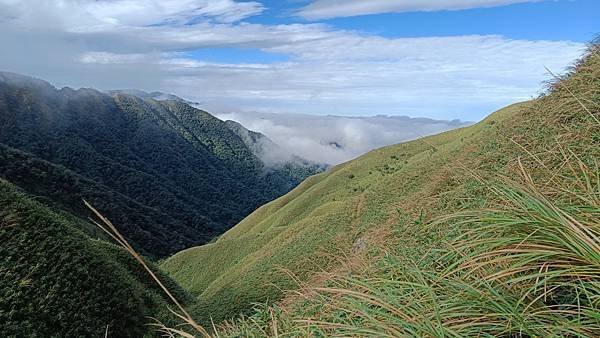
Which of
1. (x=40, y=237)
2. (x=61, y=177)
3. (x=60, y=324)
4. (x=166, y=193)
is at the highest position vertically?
(x=40, y=237)

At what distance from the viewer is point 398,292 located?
3.22m

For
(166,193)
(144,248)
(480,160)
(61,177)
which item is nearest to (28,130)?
(166,193)

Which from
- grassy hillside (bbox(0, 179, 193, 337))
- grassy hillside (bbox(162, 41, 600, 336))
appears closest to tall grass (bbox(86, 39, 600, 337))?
grassy hillside (bbox(162, 41, 600, 336))

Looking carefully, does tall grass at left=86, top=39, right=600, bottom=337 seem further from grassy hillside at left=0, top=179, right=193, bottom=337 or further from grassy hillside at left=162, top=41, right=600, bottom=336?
grassy hillside at left=0, top=179, right=193, bottom=337

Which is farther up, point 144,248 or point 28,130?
point 28,130

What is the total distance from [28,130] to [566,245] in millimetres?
223993

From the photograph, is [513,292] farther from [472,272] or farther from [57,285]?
[57,285]

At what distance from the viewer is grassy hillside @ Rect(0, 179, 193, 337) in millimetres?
20281

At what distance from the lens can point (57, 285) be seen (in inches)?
867

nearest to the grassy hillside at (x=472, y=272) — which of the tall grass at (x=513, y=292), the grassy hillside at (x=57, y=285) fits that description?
the tall grass at (x=513, y=292)

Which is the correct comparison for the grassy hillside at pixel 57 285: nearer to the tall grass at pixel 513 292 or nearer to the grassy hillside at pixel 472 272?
the grassy hillside at pixel 472 272

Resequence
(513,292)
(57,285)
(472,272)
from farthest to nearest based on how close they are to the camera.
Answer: (57,285)
(472,272)
(513,292)

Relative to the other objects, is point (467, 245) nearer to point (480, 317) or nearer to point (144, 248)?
point (480, 317)

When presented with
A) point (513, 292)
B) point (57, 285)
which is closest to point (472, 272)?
point (513, 292)
